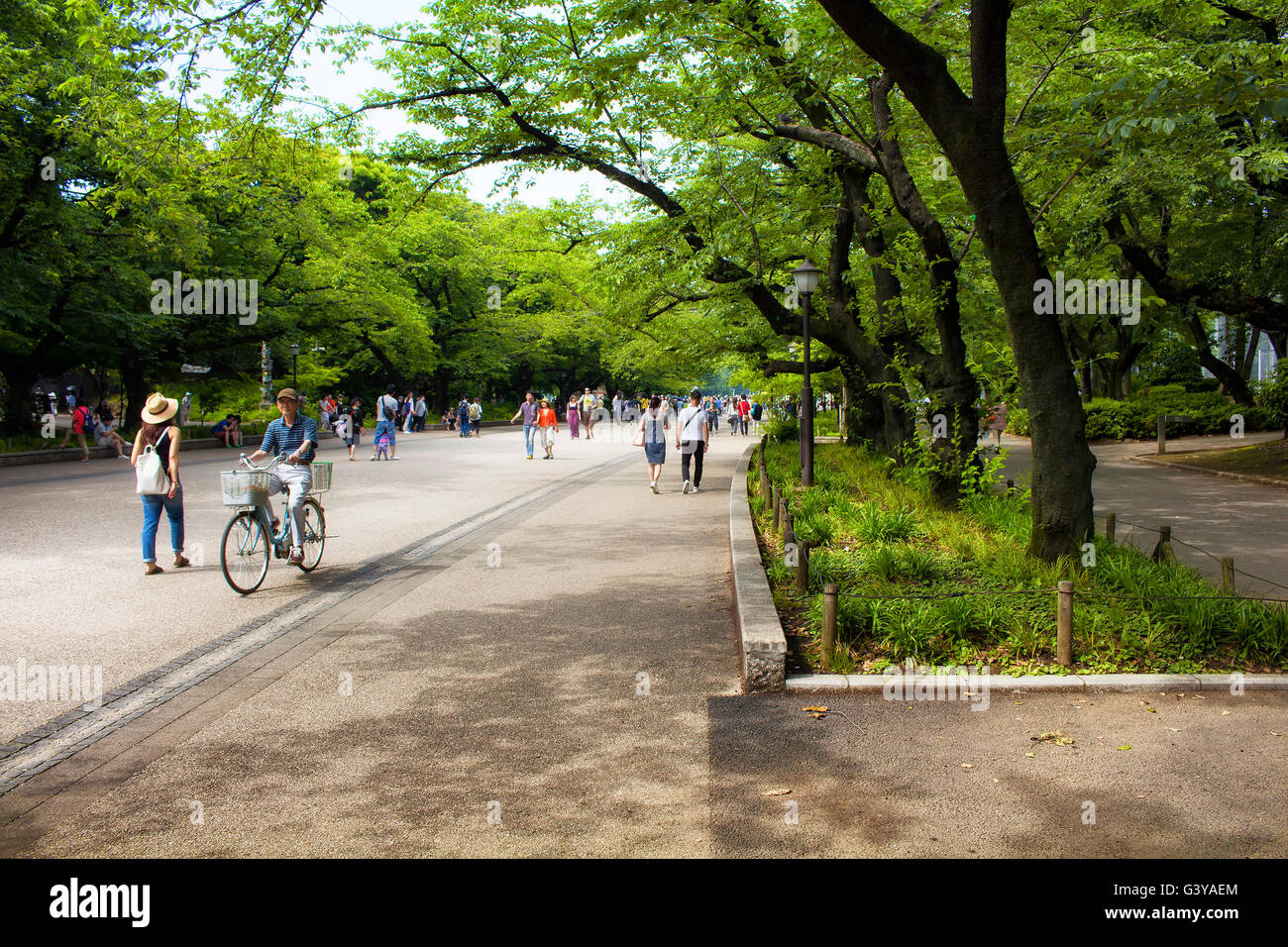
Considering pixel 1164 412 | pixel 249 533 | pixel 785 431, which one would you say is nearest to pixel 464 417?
pixel 785 431

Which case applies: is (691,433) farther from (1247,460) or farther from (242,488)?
(1247,460)

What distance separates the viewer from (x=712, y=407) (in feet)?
192

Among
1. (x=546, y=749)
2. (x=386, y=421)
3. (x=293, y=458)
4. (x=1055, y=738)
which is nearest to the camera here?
(x=546, y=749)

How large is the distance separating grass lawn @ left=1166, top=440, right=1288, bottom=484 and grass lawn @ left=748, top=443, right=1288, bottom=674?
1116 cm

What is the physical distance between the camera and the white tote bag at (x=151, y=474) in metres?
9.09

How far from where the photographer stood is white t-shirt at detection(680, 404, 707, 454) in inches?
667

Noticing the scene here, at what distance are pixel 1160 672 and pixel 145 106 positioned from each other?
1061cm

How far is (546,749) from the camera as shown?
15.3ft

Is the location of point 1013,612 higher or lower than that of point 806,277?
lower

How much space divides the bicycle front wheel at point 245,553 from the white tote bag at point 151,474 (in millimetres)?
1226

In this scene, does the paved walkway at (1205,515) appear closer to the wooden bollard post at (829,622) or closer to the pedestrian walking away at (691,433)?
the wooden bollard post at (829,622)

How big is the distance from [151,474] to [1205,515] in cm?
1268

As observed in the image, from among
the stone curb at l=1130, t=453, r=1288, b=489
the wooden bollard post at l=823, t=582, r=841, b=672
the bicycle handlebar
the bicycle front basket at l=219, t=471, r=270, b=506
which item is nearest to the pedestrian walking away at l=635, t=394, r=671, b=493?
the bicycle handlebar

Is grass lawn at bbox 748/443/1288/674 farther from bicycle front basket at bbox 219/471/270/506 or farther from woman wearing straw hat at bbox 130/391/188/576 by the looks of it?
woman wearing straw hat at bbox 130/391/188/576
